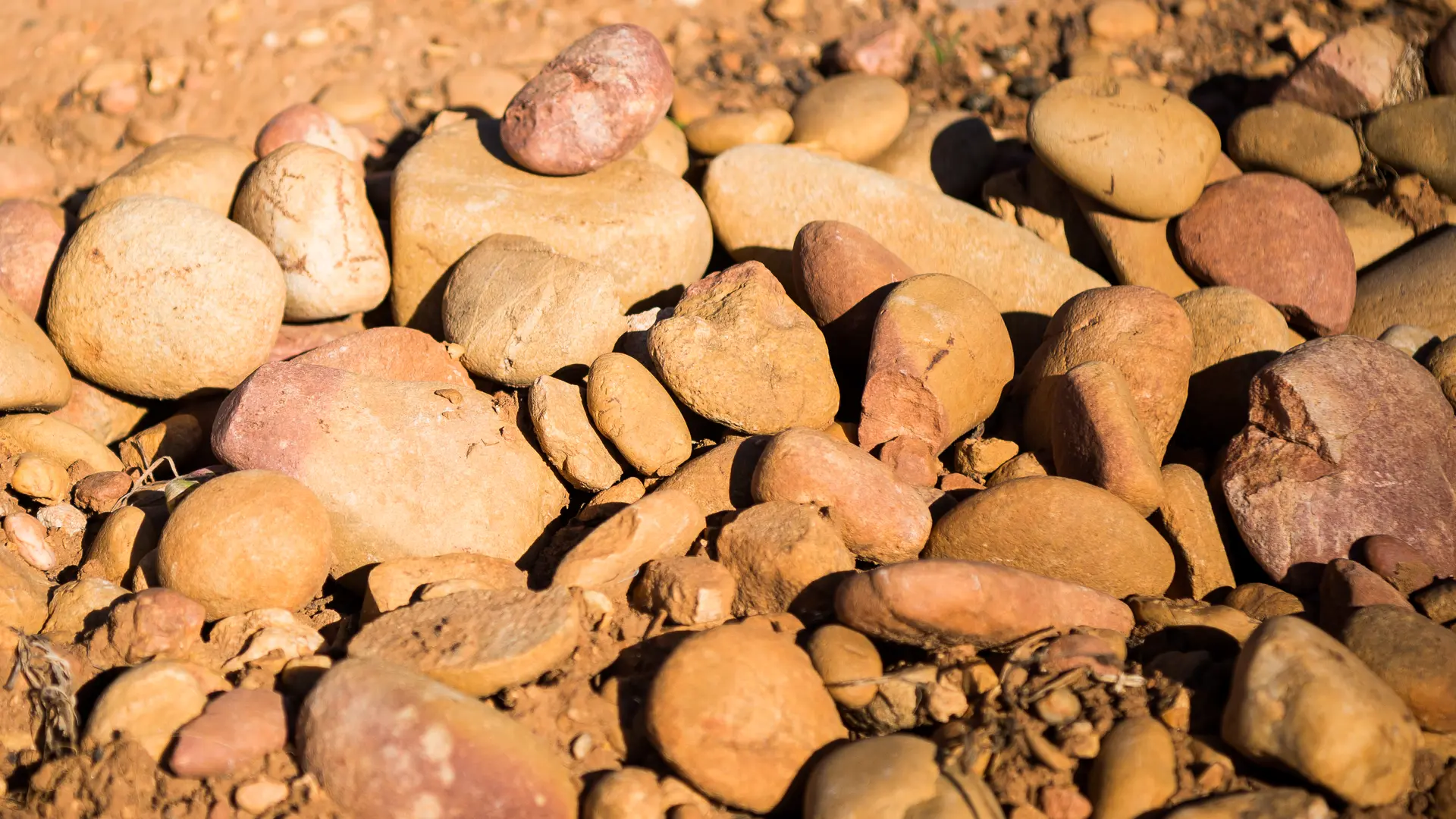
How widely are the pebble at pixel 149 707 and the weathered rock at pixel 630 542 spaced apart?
0.88 m

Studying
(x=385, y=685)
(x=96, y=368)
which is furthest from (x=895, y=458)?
(x=96, y=368)

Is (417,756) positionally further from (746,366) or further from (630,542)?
(746,366)

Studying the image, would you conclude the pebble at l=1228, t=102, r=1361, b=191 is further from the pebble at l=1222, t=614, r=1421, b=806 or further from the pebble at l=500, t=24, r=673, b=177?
the pebble at l=1222, t=614, r=1421, b=806

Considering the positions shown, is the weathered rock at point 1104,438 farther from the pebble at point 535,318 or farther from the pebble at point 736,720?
the pebble at point 535,318

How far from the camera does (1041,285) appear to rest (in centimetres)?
411

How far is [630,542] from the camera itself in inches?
109

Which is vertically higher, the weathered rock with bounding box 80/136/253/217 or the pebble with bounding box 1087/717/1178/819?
the weathered rock with bounding box 80/136/253/217

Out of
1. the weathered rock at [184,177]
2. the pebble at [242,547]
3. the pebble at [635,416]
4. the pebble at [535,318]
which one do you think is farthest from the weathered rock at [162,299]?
the pebble at [635,416]

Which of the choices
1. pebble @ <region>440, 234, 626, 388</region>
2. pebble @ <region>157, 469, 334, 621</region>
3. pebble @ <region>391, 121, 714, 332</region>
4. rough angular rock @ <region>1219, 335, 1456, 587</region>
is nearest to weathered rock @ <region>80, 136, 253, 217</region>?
pebble @ <region>391, 121, 714, 332</region>

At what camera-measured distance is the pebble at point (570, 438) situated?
10.5ft

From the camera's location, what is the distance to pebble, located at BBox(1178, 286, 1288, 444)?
3.58 meters

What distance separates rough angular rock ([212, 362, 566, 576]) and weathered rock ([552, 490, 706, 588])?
0.46 metres

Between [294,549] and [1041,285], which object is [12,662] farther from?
[1041,285]

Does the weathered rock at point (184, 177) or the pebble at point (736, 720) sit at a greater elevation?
the weathered rock at point (184, 177)
